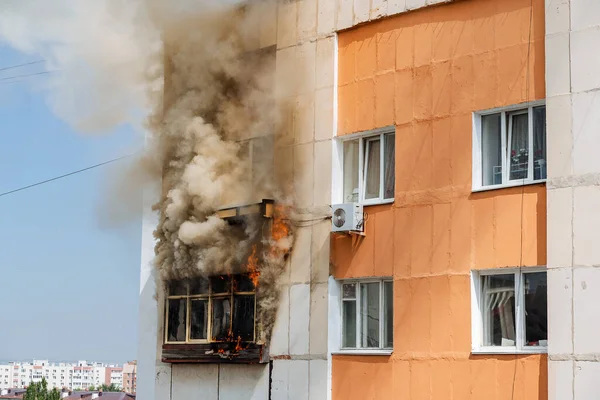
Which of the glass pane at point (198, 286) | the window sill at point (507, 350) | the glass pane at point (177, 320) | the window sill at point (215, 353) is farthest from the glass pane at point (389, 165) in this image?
the glass pane at point (177, 320)

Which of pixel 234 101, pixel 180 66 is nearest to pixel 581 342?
pixel 234 101

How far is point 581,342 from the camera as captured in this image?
11.5m

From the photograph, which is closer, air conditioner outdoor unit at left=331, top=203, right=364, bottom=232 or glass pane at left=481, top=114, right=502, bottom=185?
glass pane at left=481, top=114, right=502, bottom=185

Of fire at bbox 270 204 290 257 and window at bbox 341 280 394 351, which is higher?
fire at bbox 270 204 290 257

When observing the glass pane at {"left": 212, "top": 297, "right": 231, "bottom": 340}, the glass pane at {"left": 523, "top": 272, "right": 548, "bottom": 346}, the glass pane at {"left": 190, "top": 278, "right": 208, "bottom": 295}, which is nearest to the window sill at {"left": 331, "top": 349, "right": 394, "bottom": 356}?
the glass pane at {"left": 523, "top": 272, "right": 548, "bottom": 346}

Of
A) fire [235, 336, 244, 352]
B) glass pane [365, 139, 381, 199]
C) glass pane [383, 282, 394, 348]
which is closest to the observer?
glass pane [383, 282, 394, 348]

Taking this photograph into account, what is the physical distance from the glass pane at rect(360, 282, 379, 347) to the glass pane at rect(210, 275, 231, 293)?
9.42 feet

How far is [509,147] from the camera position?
42.9ft

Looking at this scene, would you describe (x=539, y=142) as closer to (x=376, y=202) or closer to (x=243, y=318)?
(x=376, y=202)

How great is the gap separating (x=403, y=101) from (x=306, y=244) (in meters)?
2.92

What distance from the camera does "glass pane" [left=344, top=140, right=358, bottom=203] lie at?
49.6 feet

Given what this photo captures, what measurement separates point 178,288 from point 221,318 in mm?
1275

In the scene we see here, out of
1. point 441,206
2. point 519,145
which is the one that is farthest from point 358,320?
point 519,145

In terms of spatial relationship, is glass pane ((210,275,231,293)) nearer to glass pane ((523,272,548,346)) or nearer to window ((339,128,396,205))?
window ((339,128,396,205))
